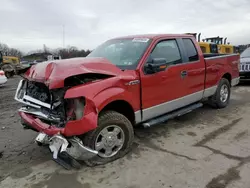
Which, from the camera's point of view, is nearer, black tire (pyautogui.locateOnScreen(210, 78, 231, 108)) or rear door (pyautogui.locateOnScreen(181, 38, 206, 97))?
rear door (pyautogui.locateOnScreen(181, 38, 206, 97))

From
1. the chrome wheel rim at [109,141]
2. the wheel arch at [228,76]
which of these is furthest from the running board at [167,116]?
the wheel arch at [228,76]

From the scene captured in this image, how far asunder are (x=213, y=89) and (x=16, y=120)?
4.94 meters

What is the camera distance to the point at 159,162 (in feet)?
11.7

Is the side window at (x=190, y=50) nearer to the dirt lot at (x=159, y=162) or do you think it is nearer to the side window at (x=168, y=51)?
the side window at (x=168, y=51)

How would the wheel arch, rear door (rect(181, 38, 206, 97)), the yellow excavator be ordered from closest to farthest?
rear door (rect(181, 38, 206, 97))
the wheel arch
the yellow excavator

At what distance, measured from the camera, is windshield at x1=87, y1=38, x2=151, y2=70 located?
4.10 meters

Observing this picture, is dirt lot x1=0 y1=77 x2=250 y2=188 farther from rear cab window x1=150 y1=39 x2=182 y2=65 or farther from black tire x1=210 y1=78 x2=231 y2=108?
rear cab window x1=150 y1=39 x2=182 y2=65

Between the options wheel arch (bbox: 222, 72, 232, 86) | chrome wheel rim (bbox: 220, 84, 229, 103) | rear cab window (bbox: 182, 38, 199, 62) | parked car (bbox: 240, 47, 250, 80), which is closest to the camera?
rear cab window (bbox: 182, 38, 199, 62)

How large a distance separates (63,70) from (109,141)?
1222mm

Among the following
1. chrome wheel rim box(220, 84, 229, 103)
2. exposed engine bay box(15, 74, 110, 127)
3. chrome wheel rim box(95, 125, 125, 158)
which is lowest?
chrome wheel rim box(95, 125, 125, 158)

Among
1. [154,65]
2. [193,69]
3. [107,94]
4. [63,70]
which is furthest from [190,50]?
[63,70]

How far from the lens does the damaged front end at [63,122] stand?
3.05m

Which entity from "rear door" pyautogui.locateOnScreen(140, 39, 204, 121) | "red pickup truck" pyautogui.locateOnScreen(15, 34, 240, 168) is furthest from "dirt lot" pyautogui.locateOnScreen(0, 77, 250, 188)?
"rear door" pyautogui.locateOnScreen(140, 39, 204, 121)

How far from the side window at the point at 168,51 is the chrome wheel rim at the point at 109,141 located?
1510mm
